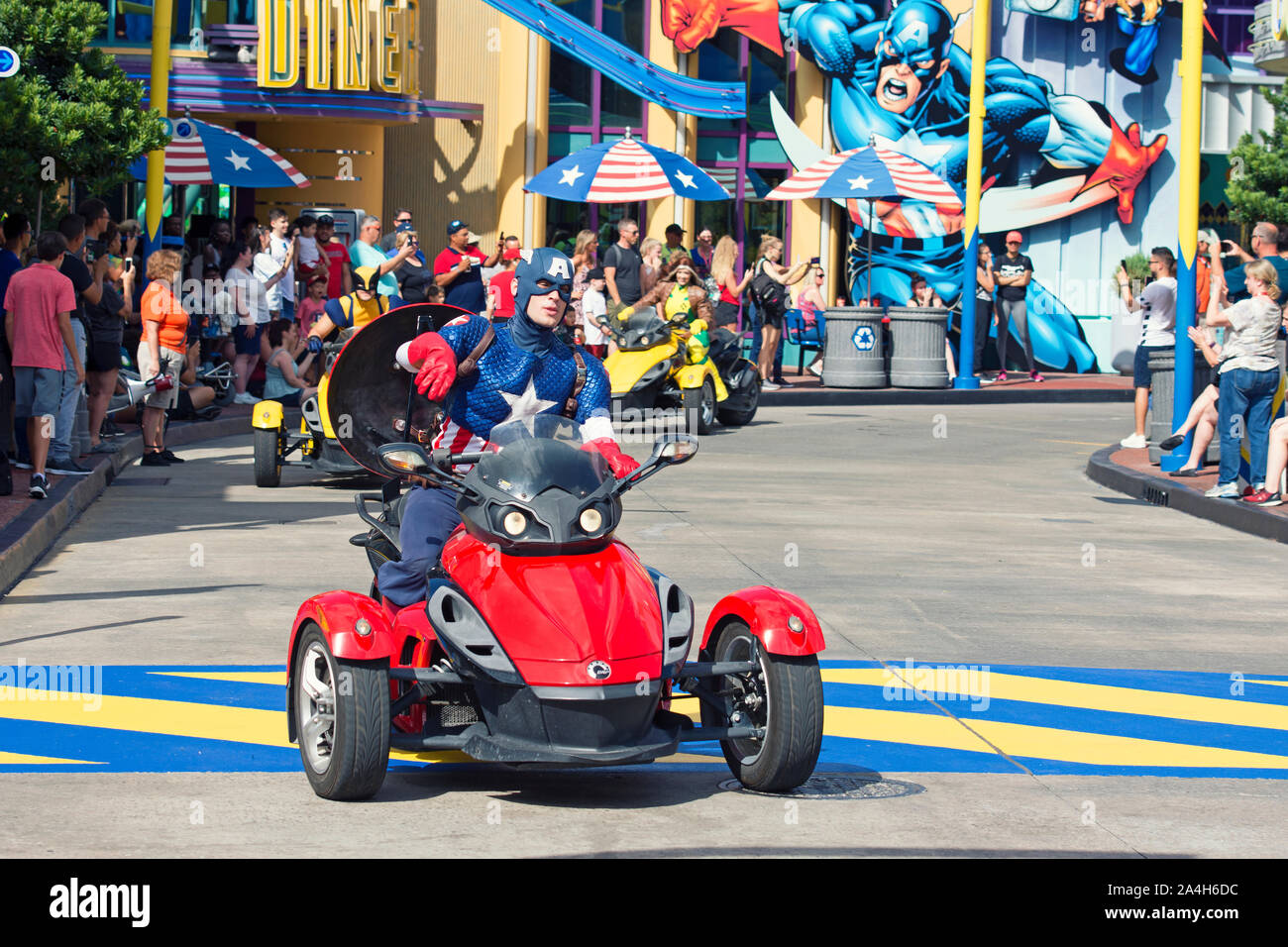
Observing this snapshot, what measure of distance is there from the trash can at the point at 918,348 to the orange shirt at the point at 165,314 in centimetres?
1347

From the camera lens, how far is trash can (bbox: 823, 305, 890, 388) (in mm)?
26797

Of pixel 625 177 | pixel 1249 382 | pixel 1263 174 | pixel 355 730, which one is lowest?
pixel 355 730

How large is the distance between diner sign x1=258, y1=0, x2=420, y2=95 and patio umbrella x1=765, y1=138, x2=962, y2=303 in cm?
643

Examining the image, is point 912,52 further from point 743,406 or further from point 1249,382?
point 1249,382

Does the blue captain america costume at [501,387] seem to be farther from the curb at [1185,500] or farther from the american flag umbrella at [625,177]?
the american flag umbrella at [625,177]

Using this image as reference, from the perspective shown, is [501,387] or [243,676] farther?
[243,676]

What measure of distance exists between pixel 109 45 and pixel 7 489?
17.8 metres

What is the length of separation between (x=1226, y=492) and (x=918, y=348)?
12.6m

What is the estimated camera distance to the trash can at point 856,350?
87.9 feet

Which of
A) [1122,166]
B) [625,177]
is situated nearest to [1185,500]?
[625,177]

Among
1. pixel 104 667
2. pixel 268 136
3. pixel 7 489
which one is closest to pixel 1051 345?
pixel 268 136

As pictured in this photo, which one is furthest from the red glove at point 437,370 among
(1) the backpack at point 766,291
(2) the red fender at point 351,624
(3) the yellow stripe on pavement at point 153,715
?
(1) the backpack at point 766,291

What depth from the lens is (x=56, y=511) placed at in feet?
39.4

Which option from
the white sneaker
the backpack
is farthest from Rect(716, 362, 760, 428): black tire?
the white sneaker
